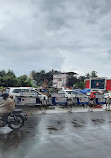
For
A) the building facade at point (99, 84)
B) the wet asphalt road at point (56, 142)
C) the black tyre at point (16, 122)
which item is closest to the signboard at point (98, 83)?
the building facade at point (99, 84)

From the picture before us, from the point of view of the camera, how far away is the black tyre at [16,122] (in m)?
7.60

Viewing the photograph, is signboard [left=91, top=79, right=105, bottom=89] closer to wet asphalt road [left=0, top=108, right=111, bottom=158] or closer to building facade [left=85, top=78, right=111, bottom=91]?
building facade [left=85, top=78, right=111, bottom=91]

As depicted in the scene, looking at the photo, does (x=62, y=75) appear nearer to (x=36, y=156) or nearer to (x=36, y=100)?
(x=36, y=100)

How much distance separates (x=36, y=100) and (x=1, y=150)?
33.1 ft

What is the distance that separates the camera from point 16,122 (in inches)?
302

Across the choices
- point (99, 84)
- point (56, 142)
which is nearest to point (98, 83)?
point (99, 84)

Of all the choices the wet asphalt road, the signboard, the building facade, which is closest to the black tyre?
the wet asphalt road

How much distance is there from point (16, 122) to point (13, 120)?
168mm

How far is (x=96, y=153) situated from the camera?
5.35 m

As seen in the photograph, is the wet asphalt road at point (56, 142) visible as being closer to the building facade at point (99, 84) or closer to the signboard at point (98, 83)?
the building facade at point (99, 84)

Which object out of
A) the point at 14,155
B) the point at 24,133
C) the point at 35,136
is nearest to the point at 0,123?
the point at 24,133

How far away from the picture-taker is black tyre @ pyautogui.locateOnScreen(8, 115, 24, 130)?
299 inches

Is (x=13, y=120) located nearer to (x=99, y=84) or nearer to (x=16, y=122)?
(x=16, y=122)

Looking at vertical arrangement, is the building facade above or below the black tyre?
above
